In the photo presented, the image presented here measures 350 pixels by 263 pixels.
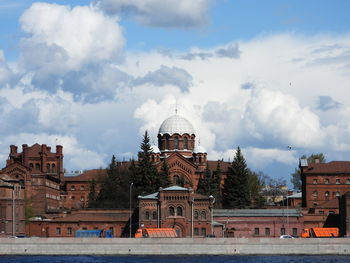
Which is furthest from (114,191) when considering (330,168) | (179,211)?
(330,168)

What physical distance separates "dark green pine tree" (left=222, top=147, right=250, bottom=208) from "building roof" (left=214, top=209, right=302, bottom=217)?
37.0 feet

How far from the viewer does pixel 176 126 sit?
150 meters

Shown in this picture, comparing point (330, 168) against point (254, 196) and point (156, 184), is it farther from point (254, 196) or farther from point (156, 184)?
point (156, 184)

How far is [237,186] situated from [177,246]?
42409mm

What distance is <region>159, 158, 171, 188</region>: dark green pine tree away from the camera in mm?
132600

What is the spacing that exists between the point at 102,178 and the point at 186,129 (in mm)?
17348

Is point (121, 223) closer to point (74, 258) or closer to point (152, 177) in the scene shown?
point (152, 177)

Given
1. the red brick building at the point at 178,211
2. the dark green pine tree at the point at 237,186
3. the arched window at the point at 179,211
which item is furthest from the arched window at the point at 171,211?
the dark green pine tree at the point at 237,186

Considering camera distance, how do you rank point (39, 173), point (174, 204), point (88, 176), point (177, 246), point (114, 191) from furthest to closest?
point (88, 176) < point (39, 173) < point (114, 191) < point (174, 204) < point (177, 246)

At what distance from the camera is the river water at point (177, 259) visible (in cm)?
8481

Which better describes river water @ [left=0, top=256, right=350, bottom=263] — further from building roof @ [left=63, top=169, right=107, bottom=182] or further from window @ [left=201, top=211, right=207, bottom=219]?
building roof @ [left=63, top=169, right=107, bottom=182]

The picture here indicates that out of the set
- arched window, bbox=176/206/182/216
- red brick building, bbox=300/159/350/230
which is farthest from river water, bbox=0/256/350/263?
red brick building, bbox=300/159/350/230

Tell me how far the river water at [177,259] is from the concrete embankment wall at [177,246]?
1.51 meters

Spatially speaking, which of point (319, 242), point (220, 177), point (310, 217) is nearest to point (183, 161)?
point (220, 177)
